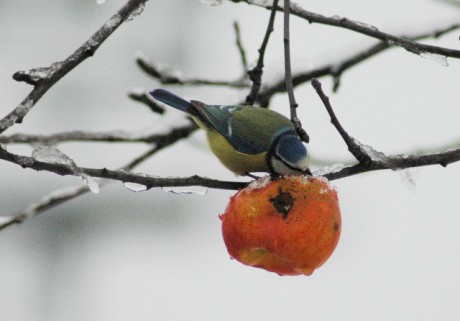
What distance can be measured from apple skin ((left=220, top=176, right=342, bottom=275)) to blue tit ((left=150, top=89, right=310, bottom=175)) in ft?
1.31

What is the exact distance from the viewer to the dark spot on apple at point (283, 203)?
5.80 feet

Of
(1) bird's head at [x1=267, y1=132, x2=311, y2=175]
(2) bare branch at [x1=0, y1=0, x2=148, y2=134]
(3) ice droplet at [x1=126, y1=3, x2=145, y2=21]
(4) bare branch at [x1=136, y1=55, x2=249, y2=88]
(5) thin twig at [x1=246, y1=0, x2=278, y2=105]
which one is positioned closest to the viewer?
(2) bare branch at [x1=0, y1=0, x2=148, y2=134]

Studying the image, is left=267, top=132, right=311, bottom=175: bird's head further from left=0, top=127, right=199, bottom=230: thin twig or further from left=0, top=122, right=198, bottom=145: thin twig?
left=0, top=122, right=198, bottom=145: thin twig

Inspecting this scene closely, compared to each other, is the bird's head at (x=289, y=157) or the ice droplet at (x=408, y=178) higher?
the ice droplet at (x=408, y=178)

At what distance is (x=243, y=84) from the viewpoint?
10.4ft

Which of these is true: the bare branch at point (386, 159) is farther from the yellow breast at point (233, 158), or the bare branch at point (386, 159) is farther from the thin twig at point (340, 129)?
the yellow breast at point (233, 158)

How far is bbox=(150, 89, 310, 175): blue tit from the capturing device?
2400 mm

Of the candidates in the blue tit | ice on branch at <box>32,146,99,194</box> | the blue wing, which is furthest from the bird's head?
ice on branch at <box>32,146,99,194</box>

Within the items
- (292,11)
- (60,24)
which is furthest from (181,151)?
(292,11)

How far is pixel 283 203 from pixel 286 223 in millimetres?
41

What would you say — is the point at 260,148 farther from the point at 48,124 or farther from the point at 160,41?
the point at 160,41

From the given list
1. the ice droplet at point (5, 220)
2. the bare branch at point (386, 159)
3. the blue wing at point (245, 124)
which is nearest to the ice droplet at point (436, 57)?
the bare branch at point (386, 159)

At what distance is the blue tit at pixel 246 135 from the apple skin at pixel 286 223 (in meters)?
0.40

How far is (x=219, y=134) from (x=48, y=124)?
7.36 m
